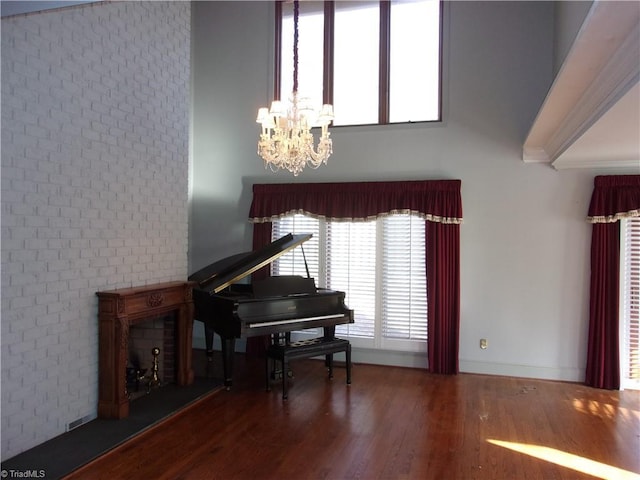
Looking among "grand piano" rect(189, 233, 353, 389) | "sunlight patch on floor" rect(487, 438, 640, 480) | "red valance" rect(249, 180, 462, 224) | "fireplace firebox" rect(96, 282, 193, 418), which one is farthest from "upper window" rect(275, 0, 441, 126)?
"sunlight patch on floor" rect(487, 438, 640, 480)

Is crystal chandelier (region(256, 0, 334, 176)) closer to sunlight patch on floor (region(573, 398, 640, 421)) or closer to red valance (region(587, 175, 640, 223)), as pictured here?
red valance (region(587, 175, 640, 223))

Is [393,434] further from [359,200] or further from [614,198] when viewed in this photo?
[614,198]

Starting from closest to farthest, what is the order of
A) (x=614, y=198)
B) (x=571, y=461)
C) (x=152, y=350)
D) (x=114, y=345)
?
1. (x=571, y=461)
2. (x=114, y=345)
3. (x=152, y=350)
4. (x=614, y=198)

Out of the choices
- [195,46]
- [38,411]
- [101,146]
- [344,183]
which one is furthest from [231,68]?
[38,411]

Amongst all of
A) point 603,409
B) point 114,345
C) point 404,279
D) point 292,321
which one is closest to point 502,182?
point 404,279

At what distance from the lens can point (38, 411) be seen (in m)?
3.34

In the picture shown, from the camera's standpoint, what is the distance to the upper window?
5676 millimetres

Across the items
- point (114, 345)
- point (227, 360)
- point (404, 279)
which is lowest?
point (227, 360)

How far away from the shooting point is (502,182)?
5332 mm

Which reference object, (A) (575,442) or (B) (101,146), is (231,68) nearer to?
(B) (101,146)

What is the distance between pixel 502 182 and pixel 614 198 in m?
1.09

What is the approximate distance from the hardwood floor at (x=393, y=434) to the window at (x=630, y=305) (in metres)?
0.25

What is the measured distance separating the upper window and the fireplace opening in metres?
3.15

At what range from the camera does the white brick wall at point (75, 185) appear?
3.16 metres
